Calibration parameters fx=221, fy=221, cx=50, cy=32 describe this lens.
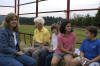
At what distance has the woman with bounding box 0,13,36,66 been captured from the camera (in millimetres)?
3664

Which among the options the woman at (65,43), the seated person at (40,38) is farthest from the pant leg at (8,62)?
the seated person at (40,38)

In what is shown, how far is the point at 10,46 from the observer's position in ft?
12.5

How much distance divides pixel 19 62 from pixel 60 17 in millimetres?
1804

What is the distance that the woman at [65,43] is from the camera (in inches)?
160

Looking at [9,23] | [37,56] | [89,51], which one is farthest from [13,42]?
[89,51]

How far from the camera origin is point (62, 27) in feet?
13.4

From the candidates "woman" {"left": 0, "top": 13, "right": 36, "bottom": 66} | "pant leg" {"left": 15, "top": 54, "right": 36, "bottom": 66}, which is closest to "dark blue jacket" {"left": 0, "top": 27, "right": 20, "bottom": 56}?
"woman" {"left": 0, "top": 13, "right": 36, "bottom": 66}

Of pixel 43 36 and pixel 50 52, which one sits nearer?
pixel 50 52

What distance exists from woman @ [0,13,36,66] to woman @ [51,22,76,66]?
509mm

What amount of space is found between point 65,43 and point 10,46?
1022 millimetres

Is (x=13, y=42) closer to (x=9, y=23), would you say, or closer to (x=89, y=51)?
(x=9, y=23)

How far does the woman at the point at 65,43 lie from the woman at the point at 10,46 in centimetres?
51

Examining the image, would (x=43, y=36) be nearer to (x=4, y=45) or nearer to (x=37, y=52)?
(x=37, y=52)

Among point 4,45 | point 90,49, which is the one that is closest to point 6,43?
point 4,45
